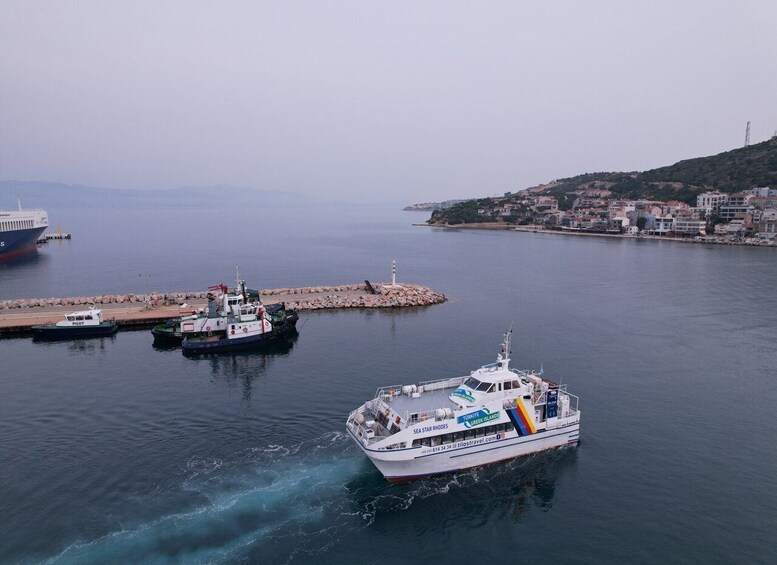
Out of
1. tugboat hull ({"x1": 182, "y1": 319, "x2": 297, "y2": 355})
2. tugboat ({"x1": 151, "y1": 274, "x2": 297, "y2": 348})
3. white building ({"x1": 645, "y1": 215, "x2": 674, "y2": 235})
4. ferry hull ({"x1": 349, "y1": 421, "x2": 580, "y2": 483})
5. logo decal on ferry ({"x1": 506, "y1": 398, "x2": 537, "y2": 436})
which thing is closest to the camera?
ferry hull ({"x1": 349, "y1": 421, "x2": 580, "y2": 483})

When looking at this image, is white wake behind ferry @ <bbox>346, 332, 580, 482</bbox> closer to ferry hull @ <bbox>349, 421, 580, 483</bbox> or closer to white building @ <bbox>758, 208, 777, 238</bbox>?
ferry hull @ <bbox>349, 421, 580, 483</bbox>

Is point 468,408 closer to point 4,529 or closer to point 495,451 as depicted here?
point 495,451

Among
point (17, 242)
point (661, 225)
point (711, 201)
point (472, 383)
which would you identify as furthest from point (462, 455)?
point (711, 201)

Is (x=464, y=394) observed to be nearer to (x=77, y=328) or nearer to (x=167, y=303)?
(x=77, y=328)

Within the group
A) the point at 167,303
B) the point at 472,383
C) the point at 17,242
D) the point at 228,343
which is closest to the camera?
the point at 472,383

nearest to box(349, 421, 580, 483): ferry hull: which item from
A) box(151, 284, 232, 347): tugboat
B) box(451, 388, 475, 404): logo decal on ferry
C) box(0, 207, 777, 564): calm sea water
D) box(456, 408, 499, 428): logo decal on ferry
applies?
box(0, 207, 777, 564): calm sea water

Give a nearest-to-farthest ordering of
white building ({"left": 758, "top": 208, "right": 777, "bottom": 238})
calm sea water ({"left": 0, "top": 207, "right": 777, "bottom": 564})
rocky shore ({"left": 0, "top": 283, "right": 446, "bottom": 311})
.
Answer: calm sea water ({"left": 0, "top": 207, "right": 777, "bottom": 564}) < rocky shore ({"left": 0, "top": 283, "right": 446, "bottom": 311}) < white building ({"left": 758, "top": 208, "right": 777, "bottom": 238})

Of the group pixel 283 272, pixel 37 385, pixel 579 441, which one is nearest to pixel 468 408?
pixel 579 441
